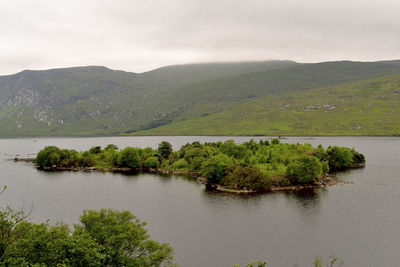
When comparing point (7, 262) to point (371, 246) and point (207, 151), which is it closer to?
point (371, 246)

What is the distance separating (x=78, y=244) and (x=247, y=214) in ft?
173

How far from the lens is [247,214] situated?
263 feet

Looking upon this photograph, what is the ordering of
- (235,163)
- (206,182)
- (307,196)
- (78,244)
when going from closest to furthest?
(78,244)
(307,196)
(206,182)
(235,163)

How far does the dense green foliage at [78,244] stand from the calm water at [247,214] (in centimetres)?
1544

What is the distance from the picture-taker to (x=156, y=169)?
6407 inches

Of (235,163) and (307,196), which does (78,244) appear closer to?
(307,196)

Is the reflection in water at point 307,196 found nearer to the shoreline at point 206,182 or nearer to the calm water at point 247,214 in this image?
the calm water at point 247,214

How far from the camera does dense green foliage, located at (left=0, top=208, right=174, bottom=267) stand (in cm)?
3291

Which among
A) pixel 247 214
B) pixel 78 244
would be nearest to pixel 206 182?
pixel 247 214

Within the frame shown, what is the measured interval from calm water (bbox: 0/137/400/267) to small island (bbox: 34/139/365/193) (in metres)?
8.33

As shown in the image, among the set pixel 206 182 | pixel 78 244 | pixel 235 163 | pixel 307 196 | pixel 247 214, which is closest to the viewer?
pixel 78 244

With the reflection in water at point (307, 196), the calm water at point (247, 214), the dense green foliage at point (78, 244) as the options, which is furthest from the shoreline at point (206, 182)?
the dense green foliage at point (78, 244)

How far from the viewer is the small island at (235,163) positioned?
111312mm

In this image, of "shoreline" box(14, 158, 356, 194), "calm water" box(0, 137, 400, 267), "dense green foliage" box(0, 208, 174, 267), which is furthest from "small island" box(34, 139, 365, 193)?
"dense green foliage" box(0, 208, 174, 267)
